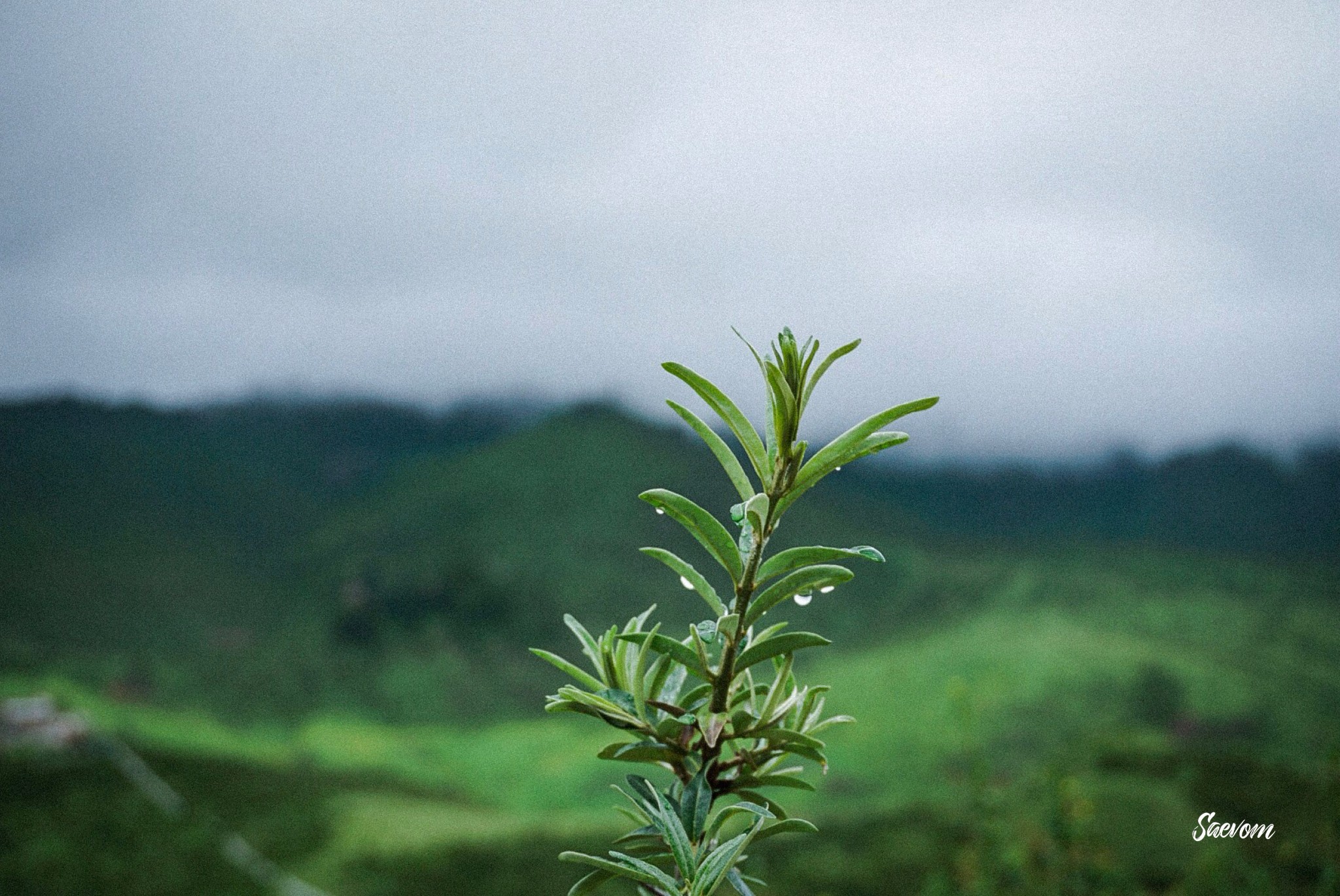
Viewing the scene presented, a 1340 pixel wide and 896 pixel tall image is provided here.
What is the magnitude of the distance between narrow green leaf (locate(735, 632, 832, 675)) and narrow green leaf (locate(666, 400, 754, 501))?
0.13 metres

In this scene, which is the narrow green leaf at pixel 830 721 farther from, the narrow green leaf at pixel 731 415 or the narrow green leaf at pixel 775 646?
the narrow green leaf at pixel 731 415

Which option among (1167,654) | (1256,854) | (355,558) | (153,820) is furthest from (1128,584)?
(355,558)

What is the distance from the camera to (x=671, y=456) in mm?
42844

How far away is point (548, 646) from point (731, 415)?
106 feet

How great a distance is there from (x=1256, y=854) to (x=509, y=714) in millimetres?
26378

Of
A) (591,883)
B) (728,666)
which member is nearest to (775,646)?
(728,666)

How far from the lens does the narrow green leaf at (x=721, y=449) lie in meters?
0.75

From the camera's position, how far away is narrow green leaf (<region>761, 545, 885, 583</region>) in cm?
69

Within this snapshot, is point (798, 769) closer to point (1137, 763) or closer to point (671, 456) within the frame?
point (1137, 763)

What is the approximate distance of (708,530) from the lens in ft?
2.41

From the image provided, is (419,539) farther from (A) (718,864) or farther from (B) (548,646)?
(A) (718,864)

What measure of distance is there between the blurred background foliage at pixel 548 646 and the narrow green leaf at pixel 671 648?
3287mm

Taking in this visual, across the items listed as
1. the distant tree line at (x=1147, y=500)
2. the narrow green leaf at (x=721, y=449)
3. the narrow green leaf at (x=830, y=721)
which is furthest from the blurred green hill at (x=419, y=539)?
the narrow green leaf at (x=721, y=449)

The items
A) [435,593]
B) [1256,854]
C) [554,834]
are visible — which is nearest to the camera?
[1256,854]
